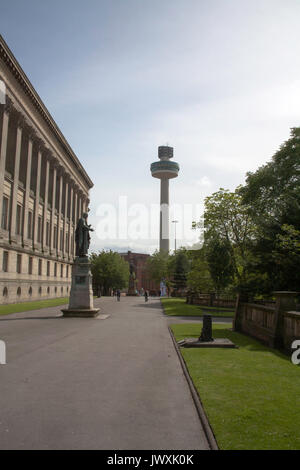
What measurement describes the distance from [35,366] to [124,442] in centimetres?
538

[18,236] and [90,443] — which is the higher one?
[18,236]

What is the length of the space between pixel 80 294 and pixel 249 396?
1991 cm

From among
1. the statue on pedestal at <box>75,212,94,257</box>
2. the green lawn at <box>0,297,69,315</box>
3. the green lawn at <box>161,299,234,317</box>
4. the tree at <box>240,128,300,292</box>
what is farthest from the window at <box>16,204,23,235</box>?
the tree at <box>240,128,300,292</box>

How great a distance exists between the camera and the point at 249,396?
7.32 metres

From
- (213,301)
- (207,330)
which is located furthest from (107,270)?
(207,330)

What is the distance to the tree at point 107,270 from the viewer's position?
82.8 m

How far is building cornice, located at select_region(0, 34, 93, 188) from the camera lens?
3800cm

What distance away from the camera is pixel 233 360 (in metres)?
11.1

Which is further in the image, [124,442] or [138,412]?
[138,412]

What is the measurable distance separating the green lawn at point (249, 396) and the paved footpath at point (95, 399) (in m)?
0.38

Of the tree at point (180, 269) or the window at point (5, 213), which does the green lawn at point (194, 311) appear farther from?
the tree at point (180, 269)

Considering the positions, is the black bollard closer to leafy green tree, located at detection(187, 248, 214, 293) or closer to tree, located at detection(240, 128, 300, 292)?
tree, located at detection(240, 128, 300, 292)
